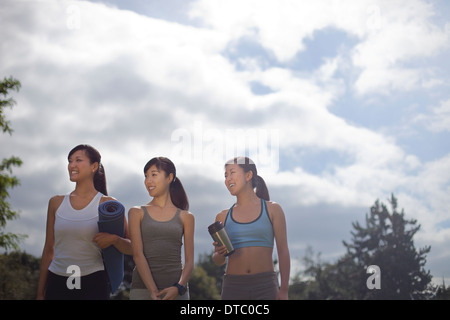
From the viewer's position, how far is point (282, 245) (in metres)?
5.68

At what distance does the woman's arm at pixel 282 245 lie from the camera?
5.35 metres

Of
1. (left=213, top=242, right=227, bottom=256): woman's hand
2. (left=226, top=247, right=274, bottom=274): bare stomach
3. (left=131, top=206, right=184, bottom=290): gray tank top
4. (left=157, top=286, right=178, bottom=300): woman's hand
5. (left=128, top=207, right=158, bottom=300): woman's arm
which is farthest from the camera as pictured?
(left=226, top=247, right=274, bottom=274): bare stomach

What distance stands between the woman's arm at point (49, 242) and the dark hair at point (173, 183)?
1.20 m

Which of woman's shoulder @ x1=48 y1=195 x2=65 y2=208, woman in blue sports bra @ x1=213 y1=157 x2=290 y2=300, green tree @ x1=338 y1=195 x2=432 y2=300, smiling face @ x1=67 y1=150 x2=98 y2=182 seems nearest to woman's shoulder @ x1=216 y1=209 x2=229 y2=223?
woman in blue sports bra @ x1=213 y1=157 x2=290 y2=300

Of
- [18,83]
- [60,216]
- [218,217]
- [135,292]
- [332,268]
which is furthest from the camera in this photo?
[332,268]

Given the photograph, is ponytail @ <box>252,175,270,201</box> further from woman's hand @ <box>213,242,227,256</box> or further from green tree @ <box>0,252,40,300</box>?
green tree @ <box>0,252,40,300</box>

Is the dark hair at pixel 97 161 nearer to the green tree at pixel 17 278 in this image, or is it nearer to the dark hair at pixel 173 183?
the dark hair at pixel 173 183

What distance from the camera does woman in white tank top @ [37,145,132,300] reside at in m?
5.42

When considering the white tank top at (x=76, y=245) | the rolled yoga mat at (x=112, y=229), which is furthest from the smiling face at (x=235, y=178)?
the white tank top at (x=76, y=245)
